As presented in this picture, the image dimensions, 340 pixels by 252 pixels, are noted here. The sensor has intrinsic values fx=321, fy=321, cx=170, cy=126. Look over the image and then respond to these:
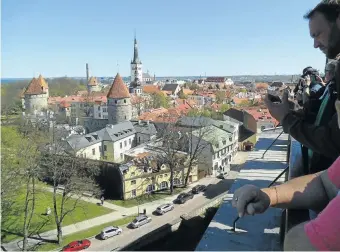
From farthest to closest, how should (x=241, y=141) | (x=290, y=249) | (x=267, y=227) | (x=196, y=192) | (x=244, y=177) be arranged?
1. (x=241, y=141)
2. (x=196, y=192)
3. (x=244, y=177)
4. (x=267, y=227)
5. (x=290, y=249)

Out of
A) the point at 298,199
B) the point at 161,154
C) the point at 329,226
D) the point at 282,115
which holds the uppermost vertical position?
the point at 282,115

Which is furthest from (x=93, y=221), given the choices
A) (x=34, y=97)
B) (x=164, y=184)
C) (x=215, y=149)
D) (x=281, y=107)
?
(x=34, y=97)

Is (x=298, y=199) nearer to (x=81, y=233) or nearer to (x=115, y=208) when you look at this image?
(x=81, y=233)

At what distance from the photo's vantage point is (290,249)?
83 centimetres

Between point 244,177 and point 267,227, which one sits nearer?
point 267,227

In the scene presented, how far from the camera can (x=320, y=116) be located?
1.55 m

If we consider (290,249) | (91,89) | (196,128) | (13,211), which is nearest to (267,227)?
(290,249)

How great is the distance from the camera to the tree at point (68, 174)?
13.2 meters

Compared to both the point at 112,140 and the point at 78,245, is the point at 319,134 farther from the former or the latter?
the point at 112,140

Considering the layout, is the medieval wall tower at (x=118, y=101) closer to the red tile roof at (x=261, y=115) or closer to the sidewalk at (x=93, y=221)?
the red tile roof at (x=261, y=115)

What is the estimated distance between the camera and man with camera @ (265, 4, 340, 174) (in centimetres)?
132

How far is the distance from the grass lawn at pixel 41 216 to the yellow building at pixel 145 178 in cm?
196

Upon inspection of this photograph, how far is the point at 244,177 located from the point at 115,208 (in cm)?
1289

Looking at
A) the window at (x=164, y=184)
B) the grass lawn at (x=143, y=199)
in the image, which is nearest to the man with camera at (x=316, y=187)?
the grass lawn at (x=143, y=199)
